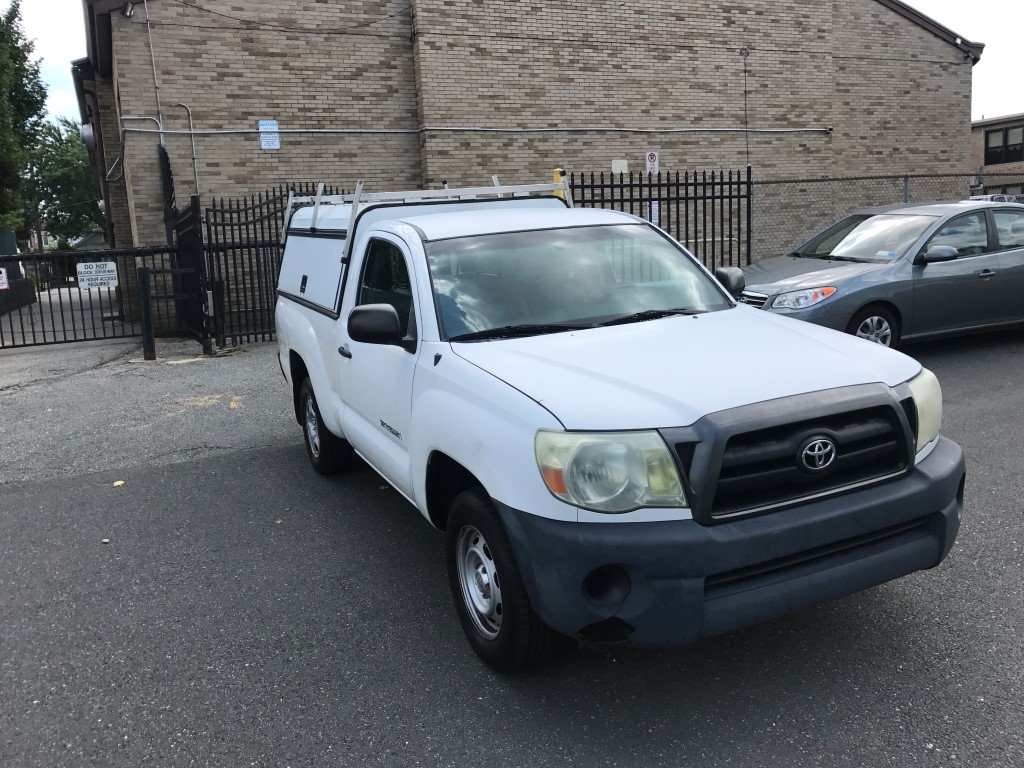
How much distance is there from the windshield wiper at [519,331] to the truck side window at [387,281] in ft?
1.51

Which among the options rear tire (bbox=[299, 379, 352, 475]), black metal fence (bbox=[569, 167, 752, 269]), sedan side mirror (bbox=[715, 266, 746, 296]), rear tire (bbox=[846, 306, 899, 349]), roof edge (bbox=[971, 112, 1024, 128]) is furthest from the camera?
roof edge (bbox=[971, 112, 1024, 128])

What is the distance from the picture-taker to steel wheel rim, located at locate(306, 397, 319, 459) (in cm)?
614

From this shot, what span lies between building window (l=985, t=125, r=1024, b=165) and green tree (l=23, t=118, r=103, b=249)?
194 ft

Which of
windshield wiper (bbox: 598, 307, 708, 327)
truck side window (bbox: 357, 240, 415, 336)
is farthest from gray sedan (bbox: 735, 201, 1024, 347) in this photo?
truck side window (bbox: 357, 240, 415, 336)

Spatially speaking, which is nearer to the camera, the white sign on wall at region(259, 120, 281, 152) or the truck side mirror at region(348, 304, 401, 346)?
the truck side mirror at region(348, 304, 401, 346)

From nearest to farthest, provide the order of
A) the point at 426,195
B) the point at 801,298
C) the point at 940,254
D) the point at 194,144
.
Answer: the point at 426,195 < the point at 801,298 < the point at 940,254 < the point at 194,144

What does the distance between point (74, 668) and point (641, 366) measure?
8.88ft

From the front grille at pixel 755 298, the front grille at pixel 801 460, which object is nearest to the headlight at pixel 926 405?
the front grille at pixel 801 460

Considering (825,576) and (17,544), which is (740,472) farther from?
(17,544)

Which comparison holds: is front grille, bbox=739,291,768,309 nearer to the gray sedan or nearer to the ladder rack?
the gray sedan

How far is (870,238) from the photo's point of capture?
29.9 feet

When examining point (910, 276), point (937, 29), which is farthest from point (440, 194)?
point (937, 29)

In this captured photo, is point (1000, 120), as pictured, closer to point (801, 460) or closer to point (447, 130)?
point (447, 130)

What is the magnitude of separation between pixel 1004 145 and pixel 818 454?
55.5m
